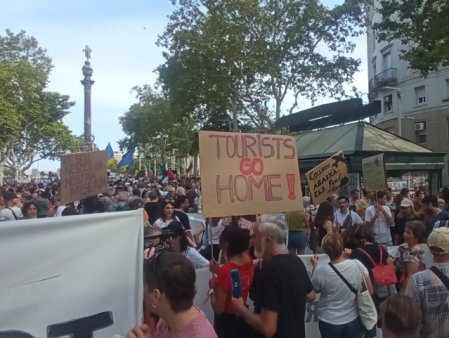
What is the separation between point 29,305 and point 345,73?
26601mm

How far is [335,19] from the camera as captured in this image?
26094 mm

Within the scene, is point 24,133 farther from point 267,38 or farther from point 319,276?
point 319,276

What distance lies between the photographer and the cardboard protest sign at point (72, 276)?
7.73ft

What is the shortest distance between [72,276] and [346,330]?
2636mm

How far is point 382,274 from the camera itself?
4.96 m

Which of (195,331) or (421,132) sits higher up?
→ (421,132)

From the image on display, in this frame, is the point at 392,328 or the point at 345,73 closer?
the point at 392,328

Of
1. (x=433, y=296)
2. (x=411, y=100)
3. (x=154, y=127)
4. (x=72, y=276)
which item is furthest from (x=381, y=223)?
(x=154, y=127)

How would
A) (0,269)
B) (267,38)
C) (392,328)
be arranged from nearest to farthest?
(0,269)
(392,328)
(267,38)

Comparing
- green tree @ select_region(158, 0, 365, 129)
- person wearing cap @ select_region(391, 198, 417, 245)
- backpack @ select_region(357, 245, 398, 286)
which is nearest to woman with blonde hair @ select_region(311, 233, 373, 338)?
backpack @ select_region(357, 245, 398, 286)

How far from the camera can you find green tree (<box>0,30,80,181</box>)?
4084cm

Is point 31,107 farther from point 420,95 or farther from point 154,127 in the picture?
point 420,95

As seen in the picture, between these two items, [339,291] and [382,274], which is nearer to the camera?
[339,291]

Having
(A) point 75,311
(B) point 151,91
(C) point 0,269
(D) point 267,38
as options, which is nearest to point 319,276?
(A) point 75,311
